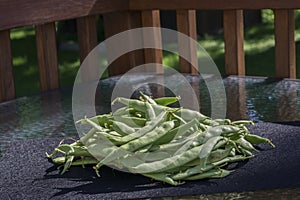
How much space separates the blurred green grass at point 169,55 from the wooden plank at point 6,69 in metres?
2.03

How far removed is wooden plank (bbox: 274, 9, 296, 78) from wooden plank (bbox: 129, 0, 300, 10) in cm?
4

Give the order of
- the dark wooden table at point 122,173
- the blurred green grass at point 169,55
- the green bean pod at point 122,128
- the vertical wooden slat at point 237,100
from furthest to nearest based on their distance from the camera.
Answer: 1. the blurred green grass at point 169,55
2. the vertical wooden slat at point 237,100
3. the green bean pod at point 122,128
4. the dark wooden table at point 122,173

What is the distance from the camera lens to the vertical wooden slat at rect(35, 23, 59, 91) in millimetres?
3309

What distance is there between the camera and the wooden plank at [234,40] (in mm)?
3311

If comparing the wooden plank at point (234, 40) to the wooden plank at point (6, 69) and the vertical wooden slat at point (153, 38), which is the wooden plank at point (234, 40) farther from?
the wooden plank at point (6, 69)

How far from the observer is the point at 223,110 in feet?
8.46

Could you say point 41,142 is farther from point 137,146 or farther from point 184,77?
point 184,77

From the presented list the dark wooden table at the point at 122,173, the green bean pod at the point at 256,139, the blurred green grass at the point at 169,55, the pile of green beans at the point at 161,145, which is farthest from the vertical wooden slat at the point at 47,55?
the blurred green grass at the point at 169,55

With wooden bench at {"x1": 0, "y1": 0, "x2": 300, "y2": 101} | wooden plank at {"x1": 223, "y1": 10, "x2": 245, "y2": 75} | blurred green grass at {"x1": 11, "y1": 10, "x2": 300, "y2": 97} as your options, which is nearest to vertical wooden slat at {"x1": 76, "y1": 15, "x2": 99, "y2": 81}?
wooden bench at {"x1": 0, "y1": 0, "x2": 300, "y2": 101}

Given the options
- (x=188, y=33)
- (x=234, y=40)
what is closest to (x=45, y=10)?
(x=188, y=33)

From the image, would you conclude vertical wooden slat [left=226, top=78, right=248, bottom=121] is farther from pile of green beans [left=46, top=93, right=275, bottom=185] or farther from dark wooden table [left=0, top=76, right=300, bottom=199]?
pile of green beans [left=46, top=93, right=275, bottom=185]

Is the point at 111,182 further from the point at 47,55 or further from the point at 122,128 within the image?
the point at 47,55

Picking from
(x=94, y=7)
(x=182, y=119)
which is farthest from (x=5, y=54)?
(x=182, y=119)

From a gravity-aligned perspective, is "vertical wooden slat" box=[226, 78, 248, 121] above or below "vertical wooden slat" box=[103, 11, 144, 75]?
below
